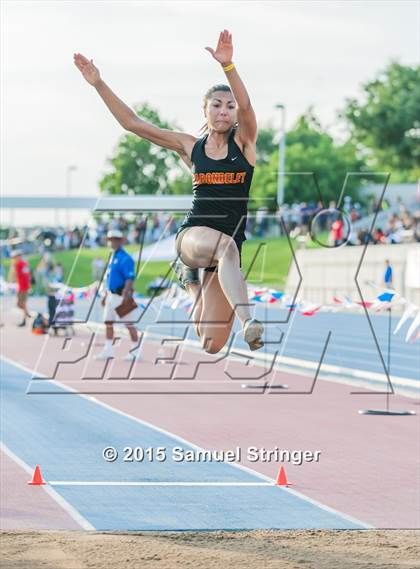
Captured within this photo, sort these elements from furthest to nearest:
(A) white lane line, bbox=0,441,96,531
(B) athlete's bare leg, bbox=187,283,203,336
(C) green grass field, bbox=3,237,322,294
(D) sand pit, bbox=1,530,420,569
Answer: (C) green grass field, bbox=3,237,322,294
(A) white lane line, bbox=0,441,96,531
(D) sand pit, bbox=1,530,420,569
(B) athlete's bare leg, bbox=187,283,203,336

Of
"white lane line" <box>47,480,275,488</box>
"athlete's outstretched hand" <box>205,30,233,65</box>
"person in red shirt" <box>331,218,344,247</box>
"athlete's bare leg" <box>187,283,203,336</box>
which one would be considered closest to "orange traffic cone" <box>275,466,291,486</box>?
"white lane line" <box>47,480,275,488</box>

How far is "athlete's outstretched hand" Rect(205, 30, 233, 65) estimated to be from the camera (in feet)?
19.0

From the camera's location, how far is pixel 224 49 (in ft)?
19.2

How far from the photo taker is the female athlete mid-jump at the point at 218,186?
5.98m

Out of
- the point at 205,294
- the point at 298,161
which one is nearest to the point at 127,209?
the point at 205,294

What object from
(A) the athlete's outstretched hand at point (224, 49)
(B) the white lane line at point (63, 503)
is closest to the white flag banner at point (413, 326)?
(B) the white lane line at point (63, 503)

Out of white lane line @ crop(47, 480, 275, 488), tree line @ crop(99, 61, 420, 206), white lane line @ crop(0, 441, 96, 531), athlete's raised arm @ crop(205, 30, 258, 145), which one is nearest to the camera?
athlete's raised arm @ crop(205, 30, 258, 145)

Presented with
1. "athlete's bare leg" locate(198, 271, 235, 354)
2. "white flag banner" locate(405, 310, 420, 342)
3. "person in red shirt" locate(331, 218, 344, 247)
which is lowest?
"person in red shirt" locate(331, 218, 344, 247)

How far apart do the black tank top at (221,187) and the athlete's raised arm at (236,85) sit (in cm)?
16

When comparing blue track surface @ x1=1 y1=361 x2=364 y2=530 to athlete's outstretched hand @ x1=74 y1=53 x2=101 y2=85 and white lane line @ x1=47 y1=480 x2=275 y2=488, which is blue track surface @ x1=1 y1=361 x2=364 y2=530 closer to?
white lane line @ x1=47 y1=480 x2=275 y2=488

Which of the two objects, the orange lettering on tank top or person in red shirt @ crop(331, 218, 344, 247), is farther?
person in red shirt @ crop(331, 218, 344, 247)

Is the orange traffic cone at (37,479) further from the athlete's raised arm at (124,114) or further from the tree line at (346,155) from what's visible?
the tree line at (346,155)

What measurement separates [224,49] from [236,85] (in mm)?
191

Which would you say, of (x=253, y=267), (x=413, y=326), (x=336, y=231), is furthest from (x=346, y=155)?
(x=413, y=326)
